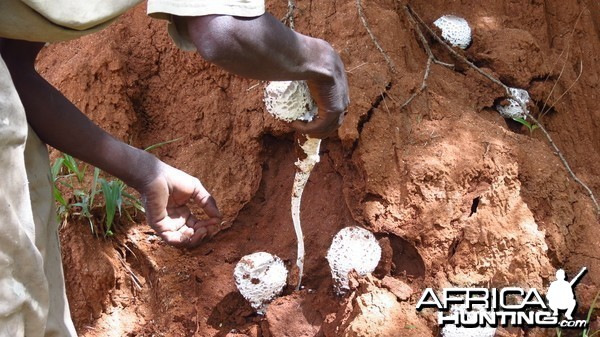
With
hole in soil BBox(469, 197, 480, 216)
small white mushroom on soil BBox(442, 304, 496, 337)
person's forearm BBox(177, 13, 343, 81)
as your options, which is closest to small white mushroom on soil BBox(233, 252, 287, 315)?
small white mushroom on soil BBox(442, 304, 496, 337)

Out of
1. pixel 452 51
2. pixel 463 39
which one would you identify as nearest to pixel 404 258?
pixel 452 51

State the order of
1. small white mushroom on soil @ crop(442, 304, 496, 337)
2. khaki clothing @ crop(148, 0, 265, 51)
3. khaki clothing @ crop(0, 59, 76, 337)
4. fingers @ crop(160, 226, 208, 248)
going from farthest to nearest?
small white mushroom on soil @ crop(442, 304, 496, 337), fingers @ crop(160, 226, 208, 248), khaki clothing @ crop(148, 0, 265, 51), khaki clothing @ crop(0, 59, 76, 337)

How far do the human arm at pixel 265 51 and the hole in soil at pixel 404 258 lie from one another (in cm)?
98

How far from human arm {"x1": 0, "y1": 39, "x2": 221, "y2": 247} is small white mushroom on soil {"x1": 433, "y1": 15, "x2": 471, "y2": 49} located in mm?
1561

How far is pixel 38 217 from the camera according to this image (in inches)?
75.7

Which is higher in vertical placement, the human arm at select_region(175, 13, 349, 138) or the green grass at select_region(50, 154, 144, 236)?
the human arm at select_region(175, 13, 349, 138)

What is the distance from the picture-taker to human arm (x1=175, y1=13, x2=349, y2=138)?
166cm

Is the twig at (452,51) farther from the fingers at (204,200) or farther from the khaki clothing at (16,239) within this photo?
the khaki clothing at (16,239)

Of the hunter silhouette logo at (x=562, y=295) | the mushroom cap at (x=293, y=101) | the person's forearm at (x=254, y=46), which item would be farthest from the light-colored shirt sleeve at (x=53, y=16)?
the hunter silhouette logo at (x=562, y=295)

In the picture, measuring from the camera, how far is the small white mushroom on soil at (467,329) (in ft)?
8.66

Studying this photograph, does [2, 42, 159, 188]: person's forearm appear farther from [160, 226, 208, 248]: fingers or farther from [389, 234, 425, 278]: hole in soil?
[389, 234, 425, 278]: hole in soil

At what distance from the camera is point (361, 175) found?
9.73ft

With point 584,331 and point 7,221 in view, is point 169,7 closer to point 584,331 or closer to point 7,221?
point 7,221

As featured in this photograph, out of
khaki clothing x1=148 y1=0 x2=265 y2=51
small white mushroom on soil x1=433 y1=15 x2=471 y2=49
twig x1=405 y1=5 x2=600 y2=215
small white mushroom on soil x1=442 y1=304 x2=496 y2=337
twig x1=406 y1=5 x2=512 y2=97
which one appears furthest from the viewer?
small white mushroom on soil x1=433 y1=15 x2=471 y2=49
